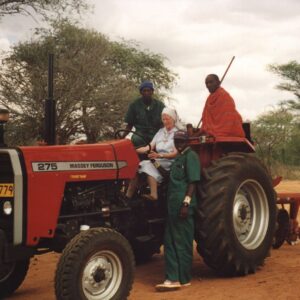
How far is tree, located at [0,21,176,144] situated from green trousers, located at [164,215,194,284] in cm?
1895

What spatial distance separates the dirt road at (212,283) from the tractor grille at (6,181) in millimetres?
1005

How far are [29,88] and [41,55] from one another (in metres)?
Answer: 2.66

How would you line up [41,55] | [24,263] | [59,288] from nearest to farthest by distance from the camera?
[59,288] < [24,263] < [41,55]

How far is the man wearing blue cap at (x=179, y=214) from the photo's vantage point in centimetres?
627

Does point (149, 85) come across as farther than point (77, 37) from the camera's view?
No

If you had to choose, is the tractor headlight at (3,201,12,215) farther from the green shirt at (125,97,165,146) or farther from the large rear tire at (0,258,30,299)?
the green shirt at (125,97,165,146)

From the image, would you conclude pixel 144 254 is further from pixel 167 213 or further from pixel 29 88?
pixel 29 88

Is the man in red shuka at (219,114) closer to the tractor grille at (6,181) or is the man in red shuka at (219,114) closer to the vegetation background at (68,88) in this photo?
the tractor grille at (6,181)

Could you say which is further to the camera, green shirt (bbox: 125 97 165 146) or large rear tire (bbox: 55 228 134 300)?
green shirt (bbox: 125 97 165 146)

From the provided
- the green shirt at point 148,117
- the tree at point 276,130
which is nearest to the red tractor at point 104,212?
the green shirt at point 148,117

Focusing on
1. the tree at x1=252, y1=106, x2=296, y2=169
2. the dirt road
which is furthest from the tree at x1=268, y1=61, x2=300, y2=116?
the dirt road

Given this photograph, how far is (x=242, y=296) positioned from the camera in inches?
225

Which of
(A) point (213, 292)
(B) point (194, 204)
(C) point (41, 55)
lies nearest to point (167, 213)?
(B) point (194, 204)

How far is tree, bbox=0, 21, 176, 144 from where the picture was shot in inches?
1020
